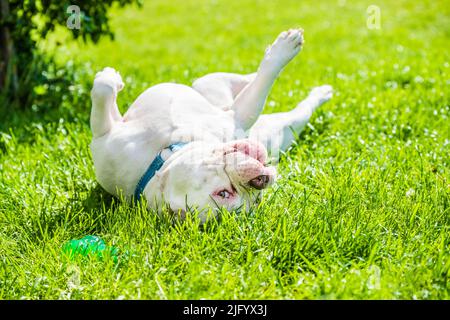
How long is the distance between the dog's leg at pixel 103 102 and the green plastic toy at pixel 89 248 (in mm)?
647

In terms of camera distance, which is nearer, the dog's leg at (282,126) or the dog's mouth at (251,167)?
the dog's mouth at (251,167)

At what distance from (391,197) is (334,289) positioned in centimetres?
101

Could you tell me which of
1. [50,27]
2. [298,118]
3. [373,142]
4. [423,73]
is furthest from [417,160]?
[50,27]

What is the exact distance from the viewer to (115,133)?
347 cm

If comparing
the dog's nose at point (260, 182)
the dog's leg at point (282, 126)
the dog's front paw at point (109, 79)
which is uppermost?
the dog's front paw at point (109, 79)

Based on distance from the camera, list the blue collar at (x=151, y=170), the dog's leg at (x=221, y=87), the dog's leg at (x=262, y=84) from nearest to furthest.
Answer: the blue collar at (x=151, y=170) → the dog's leg at (x=262, y=84) → the dog's leg at (x=221, y=87)

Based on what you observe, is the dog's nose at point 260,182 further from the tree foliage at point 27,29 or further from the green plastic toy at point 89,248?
the tree foliage at point 27,29

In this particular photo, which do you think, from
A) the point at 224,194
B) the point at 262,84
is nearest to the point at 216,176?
the point at 224,194

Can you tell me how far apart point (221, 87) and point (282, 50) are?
470 mm

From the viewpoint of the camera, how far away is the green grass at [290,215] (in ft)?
9.13

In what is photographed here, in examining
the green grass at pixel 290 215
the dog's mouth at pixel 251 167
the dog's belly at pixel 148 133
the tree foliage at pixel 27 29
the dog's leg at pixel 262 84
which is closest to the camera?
the green grass at pixel 290 215

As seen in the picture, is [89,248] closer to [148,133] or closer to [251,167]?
[148,133]

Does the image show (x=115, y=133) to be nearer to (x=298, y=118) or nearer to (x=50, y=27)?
(x=298, y=118)

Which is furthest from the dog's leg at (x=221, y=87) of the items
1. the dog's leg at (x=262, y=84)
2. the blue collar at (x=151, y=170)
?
the blue collar at (x=151, y=170)
